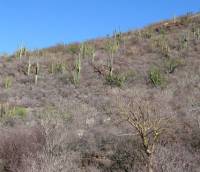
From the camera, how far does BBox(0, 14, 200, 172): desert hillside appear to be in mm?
19953

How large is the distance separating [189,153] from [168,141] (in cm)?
142

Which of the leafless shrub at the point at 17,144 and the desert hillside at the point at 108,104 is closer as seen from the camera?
the desert hillside at the point at 108,104

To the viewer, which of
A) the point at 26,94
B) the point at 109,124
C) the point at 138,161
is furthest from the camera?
the point at 26,94

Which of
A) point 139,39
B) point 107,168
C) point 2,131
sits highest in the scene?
point 139,39

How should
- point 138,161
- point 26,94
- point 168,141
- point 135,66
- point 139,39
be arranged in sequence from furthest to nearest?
point 139,39 → point 135,66 → point 26,94 → point 168,141 → point 138,161

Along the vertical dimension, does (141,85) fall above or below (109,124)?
above

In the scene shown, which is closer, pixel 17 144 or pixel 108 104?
pixel 17 144

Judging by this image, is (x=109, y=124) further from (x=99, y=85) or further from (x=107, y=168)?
(x=99, y=85)

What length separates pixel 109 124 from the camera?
2444 centimetres

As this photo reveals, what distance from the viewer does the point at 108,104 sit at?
2769 centimetres

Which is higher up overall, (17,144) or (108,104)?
(108,104)

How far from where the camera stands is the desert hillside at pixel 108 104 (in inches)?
786

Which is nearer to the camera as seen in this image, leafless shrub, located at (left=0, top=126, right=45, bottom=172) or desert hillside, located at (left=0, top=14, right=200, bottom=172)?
desert hillside, located at (left=0, top=14, right=200, bottom=172)

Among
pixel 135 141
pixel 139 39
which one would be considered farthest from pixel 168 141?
pixel 139 39
